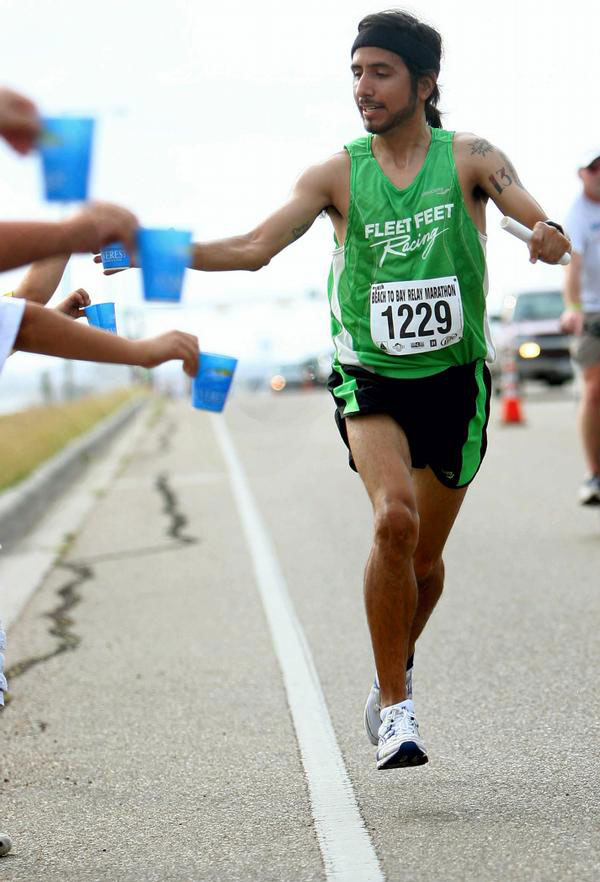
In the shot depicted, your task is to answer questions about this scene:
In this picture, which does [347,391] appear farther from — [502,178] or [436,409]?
[502,178]

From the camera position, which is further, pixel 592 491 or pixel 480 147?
pixel 592 491

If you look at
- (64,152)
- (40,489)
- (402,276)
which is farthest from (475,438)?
(40,489)

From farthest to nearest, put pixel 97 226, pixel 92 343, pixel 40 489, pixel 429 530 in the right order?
pixel 40 489 < pixel 429 530 < pixel 92 343 < pixel 97 226

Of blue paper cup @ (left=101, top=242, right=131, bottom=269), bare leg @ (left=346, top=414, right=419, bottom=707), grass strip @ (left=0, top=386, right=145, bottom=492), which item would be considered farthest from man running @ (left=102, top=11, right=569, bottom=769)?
grass strip @ (left=0, top=386, right=145, bottom=492)

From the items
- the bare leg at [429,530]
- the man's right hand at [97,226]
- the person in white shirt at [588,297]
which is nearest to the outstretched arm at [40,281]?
the man's right hand at [97,226]

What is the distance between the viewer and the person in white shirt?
8.88 metres

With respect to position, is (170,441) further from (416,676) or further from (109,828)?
(109,828)

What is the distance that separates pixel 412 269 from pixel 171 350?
1.24 m

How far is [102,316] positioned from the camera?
13.8 feet

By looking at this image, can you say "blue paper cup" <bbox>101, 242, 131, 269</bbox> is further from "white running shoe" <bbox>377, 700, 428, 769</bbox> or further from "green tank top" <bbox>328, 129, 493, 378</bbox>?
"white running shoe" <bbox>377, 700, 428, 769</bbox>

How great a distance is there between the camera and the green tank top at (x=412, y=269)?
15.5 feet

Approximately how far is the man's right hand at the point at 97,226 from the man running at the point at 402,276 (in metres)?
1.17

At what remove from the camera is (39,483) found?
14.0 meters

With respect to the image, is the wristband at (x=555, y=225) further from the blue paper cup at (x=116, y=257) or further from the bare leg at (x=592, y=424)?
the bare leg at (x=592, y=424)
